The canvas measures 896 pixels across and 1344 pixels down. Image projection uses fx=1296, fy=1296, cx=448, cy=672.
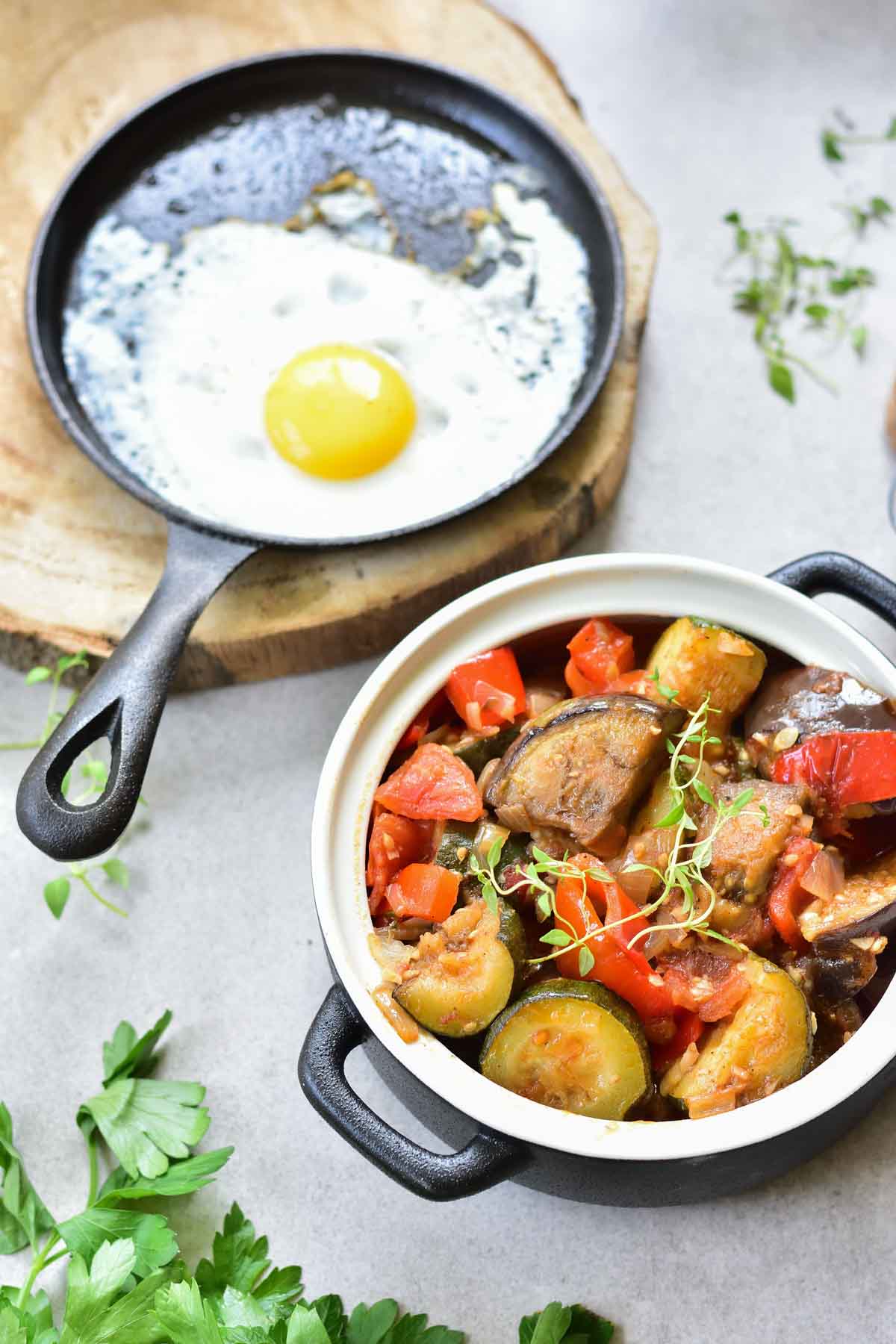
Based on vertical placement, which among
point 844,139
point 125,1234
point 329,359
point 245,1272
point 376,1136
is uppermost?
point 844,139

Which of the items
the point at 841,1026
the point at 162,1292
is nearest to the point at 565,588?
the point at 841,1026

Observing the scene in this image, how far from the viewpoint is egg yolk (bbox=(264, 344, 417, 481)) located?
8.34 feet

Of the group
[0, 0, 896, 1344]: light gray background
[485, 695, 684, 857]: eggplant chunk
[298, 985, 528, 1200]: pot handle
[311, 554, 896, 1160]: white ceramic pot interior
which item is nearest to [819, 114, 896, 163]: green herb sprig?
[0, 0, 896, 1344]: light gray background

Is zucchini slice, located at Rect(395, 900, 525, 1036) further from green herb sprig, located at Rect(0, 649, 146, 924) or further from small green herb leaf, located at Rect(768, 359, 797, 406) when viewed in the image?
small green herb leaf, located at Rect(768, 359, 797, 406)

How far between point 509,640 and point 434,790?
0.28 metres

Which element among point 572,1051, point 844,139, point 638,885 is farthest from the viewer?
point 844,139

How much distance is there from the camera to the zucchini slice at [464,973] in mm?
1755

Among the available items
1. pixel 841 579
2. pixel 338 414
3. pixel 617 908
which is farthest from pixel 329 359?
pixel 617 908

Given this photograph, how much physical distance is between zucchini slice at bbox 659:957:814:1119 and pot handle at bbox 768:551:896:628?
676 millimetres

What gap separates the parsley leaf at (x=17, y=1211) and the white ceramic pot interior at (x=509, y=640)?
0.80m

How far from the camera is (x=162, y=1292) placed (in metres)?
1.88

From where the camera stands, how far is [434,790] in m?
1.92

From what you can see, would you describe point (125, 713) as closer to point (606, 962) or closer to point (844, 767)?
point (606, 962)

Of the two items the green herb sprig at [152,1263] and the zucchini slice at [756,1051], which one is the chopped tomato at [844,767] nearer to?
the zucchini slice at [756,1051]
